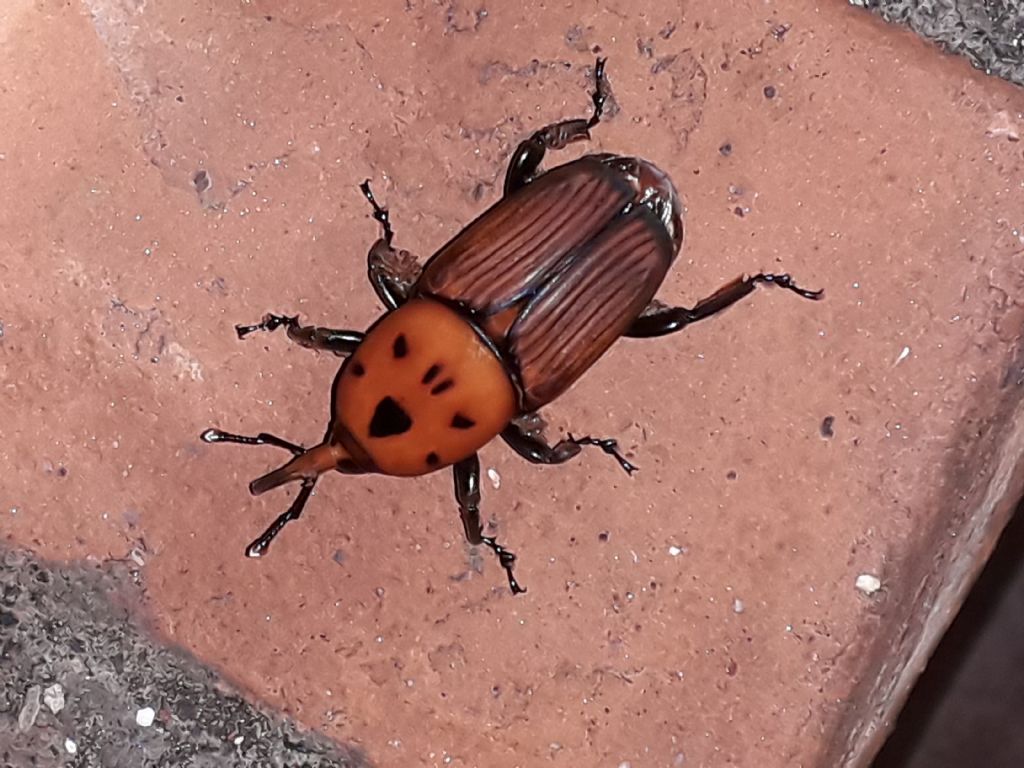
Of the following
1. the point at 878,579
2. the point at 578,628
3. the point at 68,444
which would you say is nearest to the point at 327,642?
the point at 578,628

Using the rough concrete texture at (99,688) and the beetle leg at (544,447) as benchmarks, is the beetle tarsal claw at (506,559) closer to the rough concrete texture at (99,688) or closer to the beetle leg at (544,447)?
the beetle leg at (544,447)

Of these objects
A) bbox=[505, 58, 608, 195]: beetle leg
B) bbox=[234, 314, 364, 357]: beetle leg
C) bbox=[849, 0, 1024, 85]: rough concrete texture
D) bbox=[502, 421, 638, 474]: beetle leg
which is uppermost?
bbox=[849, 0, 1024, 85]: rough concrete texture

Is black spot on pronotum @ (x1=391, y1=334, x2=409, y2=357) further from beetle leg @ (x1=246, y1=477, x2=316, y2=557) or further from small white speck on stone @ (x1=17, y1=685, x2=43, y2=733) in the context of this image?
small white speck on stone @ (x1=17, y1=685, x2=43, y2=733)

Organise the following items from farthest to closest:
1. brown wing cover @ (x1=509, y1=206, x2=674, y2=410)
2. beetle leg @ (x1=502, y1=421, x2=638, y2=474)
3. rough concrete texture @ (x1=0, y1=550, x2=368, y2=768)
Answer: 1. rough concrete texture @ (x1=0, y1=550, x2=368, y2=768)
2. beetle leg @ (x1=502, y1=421, x2=638, y2=474)
3. brown wing cover @ (x1=509, y1=206, x2=674, y2=410)

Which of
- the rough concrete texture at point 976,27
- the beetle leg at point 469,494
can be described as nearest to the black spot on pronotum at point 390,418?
the beetle leg at point 469,494

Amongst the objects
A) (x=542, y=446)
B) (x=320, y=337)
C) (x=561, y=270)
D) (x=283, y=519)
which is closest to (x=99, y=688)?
(x=283, y=519)

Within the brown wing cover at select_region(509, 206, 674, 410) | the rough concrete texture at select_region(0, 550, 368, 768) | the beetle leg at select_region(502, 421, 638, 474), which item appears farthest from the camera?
the rough concrete texture at select_region(0, 550, 368, 768)

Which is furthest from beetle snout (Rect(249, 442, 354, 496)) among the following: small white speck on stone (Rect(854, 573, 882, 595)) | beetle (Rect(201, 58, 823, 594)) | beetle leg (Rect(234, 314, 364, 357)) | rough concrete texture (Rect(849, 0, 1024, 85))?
rough concrete texture (Rect(849, 0, 1024, 85))
